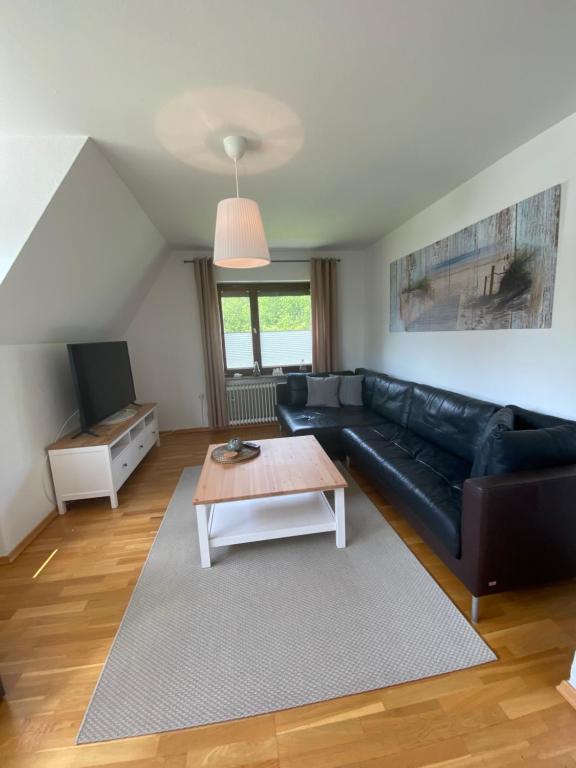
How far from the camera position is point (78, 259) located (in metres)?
2.25

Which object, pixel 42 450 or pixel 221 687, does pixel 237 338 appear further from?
pixel 221 687

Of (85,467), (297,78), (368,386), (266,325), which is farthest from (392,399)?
(85,467)

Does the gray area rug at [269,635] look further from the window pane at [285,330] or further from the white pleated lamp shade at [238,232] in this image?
the window pane at [285,330]

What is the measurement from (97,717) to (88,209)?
103 inches

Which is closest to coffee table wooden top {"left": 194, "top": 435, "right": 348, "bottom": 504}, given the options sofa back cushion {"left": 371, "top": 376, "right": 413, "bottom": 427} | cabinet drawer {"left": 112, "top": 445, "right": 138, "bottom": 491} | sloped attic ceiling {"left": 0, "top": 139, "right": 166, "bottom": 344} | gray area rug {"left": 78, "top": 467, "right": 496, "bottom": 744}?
gray area rug {"left": 78, "top": 467, "right": 496, "bottom": 744}

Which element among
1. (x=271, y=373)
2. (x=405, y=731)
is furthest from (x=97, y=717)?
(x=271, y=373)

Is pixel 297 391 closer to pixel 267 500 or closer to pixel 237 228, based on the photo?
pixel 267 500

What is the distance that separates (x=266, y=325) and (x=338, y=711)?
3.97m

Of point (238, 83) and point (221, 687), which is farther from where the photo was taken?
point (238, 83)

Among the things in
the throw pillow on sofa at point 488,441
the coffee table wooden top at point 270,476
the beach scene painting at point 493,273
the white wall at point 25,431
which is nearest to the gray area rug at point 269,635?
the coffee table wooden top at point 270,476

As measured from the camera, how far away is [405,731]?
1041 mm

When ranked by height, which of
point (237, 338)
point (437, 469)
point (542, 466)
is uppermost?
point (237, 338)

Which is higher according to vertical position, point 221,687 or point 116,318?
point 116,318

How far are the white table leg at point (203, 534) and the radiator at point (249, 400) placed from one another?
2.67 meters
